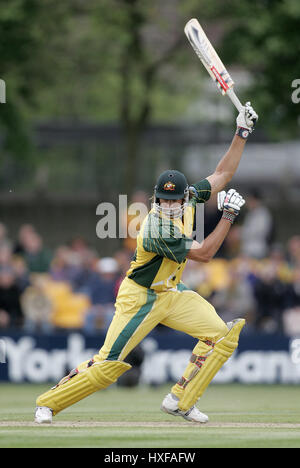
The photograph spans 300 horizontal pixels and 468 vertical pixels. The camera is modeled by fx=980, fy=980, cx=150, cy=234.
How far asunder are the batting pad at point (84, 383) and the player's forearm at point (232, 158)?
2.18 metres

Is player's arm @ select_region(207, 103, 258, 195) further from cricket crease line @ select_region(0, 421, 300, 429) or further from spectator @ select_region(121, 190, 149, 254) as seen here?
spectator @ select_region(121, 190, 149, 254)

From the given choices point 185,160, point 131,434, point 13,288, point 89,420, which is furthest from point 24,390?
point 185,160

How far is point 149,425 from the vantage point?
30.5 feet

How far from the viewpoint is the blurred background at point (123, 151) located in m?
16.9

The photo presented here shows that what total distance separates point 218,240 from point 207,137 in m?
14.7

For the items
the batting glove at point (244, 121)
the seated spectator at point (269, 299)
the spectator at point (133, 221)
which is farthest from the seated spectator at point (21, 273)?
the batting glove at point (244, 121)

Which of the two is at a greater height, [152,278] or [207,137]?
[207,137]

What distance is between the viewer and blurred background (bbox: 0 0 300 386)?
16.9 m

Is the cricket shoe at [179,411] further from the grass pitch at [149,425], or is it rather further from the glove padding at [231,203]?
the glove padding at [231,203]

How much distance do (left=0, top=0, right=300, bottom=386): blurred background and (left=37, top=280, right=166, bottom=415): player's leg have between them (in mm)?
6194

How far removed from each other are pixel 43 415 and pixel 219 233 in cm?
237

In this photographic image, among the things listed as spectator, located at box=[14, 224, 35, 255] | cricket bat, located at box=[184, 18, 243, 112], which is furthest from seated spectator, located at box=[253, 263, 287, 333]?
cricket bat, located at box=[184, 18, 243, 112]

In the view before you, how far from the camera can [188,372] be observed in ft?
31.4

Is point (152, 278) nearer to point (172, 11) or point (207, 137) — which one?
point (172, 11)
